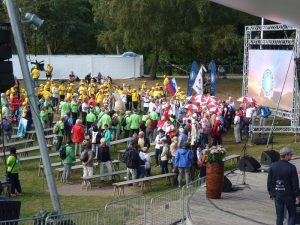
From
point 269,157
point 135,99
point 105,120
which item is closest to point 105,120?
point 105,120

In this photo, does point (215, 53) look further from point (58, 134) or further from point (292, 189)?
point (292, 189)

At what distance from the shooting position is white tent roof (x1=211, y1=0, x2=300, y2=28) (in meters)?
15.1

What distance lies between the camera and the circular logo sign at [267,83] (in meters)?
29.0

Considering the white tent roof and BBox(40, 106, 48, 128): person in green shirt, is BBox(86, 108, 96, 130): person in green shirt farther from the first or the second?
the white tent roof

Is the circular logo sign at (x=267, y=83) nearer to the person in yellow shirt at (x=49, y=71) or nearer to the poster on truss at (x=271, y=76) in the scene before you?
the poster on truss at (x=271, y=76)

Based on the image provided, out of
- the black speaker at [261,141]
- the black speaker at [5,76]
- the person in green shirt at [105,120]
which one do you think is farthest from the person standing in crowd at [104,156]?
the black speaker at [5,76]

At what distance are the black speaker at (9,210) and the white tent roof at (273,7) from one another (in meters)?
7.29

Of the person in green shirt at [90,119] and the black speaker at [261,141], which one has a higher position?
the person in green shirt at [90,119]

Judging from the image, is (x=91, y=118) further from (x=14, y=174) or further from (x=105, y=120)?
(x=14, y=174)

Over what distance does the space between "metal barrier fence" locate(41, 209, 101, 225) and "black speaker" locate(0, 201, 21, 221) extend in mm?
937

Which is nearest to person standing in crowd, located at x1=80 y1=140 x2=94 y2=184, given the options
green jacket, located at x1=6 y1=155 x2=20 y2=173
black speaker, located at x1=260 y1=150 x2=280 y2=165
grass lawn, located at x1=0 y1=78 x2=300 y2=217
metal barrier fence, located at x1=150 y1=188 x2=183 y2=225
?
grass lawn, located at x1=0 y1=78 x2=300 y2=217

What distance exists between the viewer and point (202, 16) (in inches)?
1853

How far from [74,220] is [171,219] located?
124 inches

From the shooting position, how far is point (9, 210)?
39.0ft
